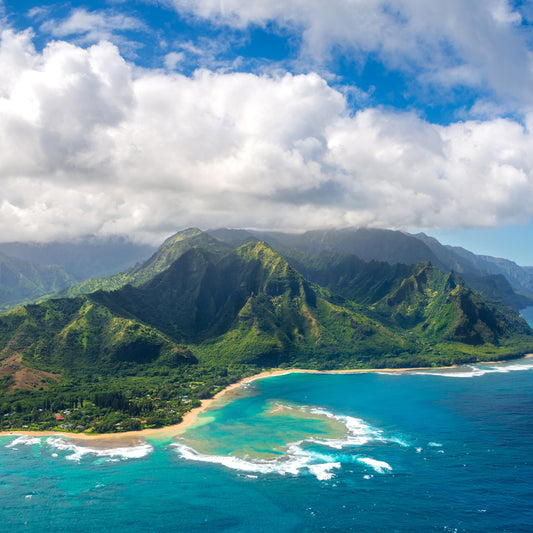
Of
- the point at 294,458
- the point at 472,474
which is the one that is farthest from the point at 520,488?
the point at 294,458

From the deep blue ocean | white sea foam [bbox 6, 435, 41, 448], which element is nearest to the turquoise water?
Answer: the deep blue ocean

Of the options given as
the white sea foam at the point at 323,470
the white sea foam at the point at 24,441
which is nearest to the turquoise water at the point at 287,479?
the white sea foam at the point at 323,470

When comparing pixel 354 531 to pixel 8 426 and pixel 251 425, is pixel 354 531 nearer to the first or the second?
pixel 251 425

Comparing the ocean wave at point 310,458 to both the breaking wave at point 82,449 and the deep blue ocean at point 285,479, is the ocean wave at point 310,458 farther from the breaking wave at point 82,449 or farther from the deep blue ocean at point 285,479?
the breaking wave at point 82,449

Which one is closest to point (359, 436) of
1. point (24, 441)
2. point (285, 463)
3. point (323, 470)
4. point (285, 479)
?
point (323, 470)

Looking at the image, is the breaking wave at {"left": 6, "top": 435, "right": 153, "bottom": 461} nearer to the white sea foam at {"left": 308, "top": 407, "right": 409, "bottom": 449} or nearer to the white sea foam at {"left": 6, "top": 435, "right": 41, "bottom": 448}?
the white sea foam at {"left": 6, "top": 435, "right": 41, "bottom": 448}

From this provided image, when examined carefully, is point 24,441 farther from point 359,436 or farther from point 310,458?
point 359,436
